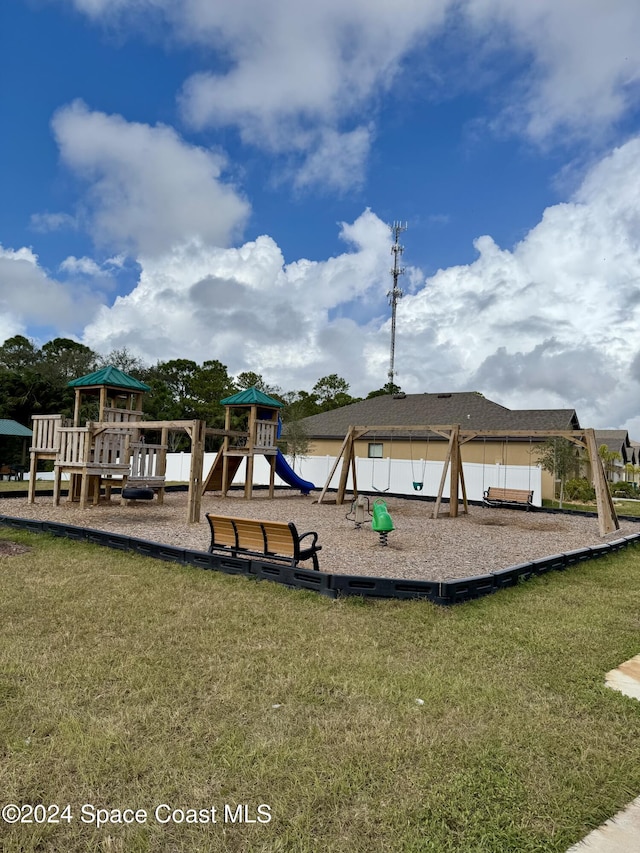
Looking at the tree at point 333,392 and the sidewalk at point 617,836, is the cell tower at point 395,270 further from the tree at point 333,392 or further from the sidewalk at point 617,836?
the sidewalk at point 617,836

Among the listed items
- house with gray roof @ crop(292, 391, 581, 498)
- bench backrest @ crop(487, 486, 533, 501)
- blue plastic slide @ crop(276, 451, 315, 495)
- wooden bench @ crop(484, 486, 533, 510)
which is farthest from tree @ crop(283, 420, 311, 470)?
bench backrest @ crop(487, 486, 533, 501)

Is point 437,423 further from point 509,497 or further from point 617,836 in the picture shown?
point 617,836

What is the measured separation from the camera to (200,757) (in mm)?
2783

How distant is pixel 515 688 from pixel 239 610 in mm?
2840

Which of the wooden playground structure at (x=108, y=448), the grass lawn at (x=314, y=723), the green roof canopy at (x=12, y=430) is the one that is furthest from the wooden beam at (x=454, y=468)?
the green roof canopy at (x=12, y=430)

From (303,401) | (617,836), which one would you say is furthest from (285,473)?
(303,401)

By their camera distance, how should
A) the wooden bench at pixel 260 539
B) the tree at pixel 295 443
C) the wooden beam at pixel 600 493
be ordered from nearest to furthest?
the wooden bench at pixel 260 539, the wooden beam at pixel 600 493, the tree at pixel 295 443

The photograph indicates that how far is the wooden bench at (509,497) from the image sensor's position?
18.2m

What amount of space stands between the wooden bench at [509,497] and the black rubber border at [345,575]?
29.8 feet

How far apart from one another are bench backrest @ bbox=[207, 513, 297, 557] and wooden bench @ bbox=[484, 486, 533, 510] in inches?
530

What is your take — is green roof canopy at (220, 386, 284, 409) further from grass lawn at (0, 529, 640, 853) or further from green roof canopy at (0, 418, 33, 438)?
grass lawn at (0, 529, 640, 853)

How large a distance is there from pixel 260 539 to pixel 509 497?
14025 millimetres

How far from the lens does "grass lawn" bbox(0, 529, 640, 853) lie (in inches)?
91.5

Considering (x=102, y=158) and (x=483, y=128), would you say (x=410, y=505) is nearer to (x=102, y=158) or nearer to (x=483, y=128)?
(x=483, y=128)
